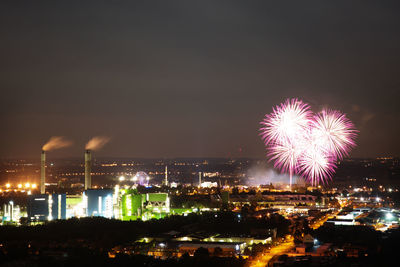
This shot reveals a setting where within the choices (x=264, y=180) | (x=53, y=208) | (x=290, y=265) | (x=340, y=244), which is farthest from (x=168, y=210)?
(x=264, y=180)

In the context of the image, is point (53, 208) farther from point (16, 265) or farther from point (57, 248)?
point (16, 265)

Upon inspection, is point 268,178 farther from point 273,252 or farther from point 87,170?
point 273,252

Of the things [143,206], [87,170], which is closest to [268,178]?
[87,170]

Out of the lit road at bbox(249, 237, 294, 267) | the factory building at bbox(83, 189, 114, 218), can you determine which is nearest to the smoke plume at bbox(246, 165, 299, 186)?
the factory building at bbox(83, 189, 114, 218)

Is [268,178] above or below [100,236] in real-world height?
above

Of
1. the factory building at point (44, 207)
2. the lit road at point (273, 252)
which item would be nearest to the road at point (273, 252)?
the lit road at point (273, 252)

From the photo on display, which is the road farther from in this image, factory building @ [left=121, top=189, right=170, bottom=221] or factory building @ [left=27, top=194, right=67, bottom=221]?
factory building @ [left=27, top=194, right=67, bottom=221]
